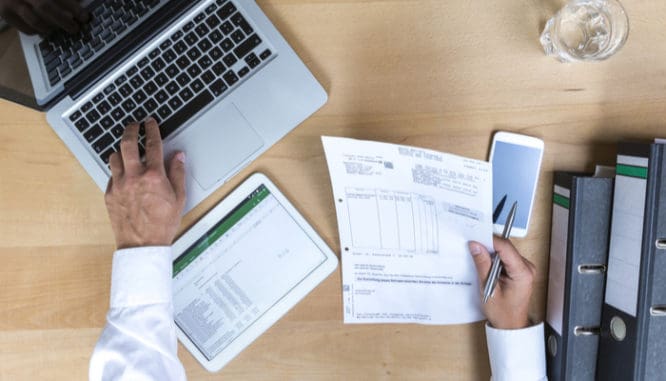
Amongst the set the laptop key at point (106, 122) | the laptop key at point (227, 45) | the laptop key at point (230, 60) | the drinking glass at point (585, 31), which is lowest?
the drinking glass at point (585, 31)

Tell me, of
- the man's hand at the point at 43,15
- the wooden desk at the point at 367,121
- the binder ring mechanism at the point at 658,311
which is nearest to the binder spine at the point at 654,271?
the binder ring mechanism at the point at 658,311

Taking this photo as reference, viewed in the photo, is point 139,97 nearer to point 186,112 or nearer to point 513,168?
point 186,112

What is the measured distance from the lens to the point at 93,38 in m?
0.69

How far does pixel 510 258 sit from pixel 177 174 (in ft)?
1.43

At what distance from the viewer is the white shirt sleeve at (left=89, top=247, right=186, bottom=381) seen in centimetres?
67

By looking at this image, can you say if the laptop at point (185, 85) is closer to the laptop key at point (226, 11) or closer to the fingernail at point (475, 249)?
the laptop key at point (226, 11)

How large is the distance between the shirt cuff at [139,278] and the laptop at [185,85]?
90mm

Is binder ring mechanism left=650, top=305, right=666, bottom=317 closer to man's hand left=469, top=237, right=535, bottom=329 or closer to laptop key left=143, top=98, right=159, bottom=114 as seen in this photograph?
man's hand left=469, top=237, right=535, bottom=329

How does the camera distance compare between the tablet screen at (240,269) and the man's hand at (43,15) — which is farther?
the tablet screen at (240,269)

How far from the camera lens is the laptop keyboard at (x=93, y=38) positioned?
2.23ft

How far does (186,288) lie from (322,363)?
0.21m

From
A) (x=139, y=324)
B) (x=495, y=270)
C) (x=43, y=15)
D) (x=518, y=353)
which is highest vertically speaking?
(x=43, y=15)

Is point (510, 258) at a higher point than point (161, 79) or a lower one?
lower

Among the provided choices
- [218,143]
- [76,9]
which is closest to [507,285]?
[218,143]
